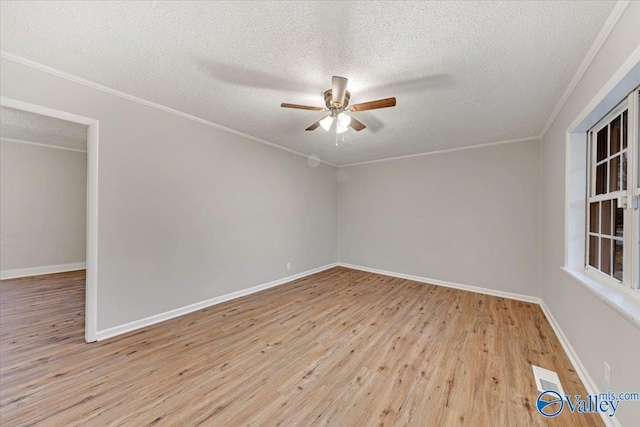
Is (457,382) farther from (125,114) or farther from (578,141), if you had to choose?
(125,114)

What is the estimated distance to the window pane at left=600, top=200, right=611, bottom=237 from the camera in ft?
6.14

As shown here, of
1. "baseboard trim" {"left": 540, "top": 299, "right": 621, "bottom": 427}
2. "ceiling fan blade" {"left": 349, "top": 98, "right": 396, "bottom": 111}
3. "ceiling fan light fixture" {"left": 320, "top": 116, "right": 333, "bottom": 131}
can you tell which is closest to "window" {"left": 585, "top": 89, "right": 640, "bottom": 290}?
"baseboard trim" {"left": 540, "top": 299, "right": 621, "bottom": 427}

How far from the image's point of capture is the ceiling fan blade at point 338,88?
1859 mm

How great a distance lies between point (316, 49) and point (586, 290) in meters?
2.82

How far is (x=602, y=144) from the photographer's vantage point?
2.03m

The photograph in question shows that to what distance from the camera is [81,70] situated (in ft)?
6.93

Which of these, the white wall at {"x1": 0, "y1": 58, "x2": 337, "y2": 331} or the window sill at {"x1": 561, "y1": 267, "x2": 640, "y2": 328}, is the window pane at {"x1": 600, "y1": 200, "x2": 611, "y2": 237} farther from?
the white wall at {"x1": 0, "y1": 58, "x2": 337, "y2": 331}

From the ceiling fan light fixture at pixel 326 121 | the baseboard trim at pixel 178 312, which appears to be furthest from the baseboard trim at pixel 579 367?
the baseboard trim at pixel 178 312

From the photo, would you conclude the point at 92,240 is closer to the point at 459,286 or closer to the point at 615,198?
the point at 615,198

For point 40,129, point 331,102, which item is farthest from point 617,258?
point 40,129

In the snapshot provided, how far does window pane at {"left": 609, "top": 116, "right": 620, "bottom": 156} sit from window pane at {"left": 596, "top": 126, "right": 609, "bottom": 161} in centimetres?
12

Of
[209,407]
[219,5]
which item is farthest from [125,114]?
[209,407]
